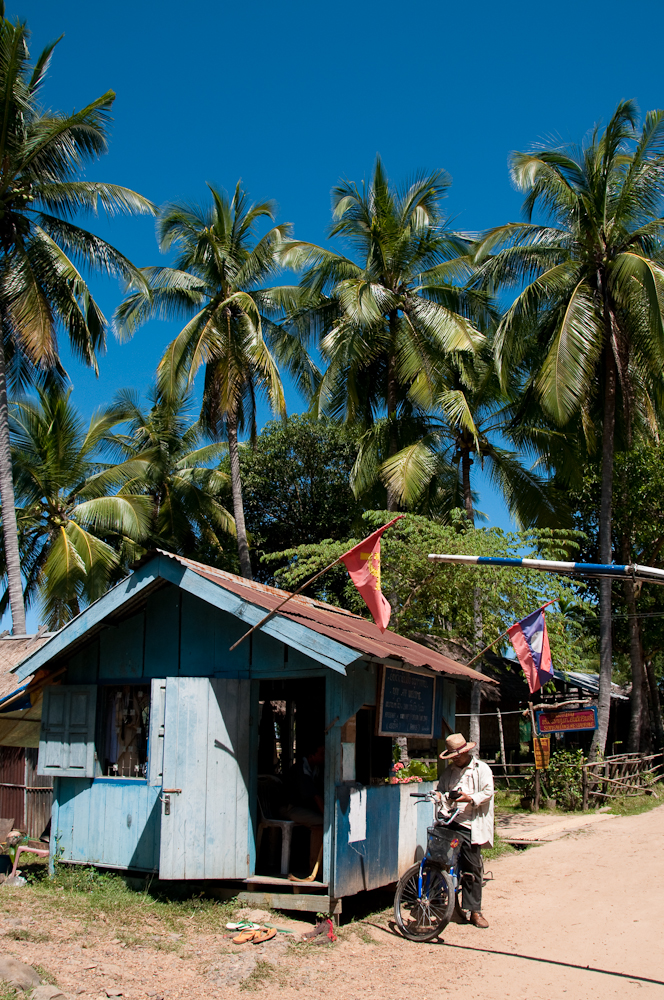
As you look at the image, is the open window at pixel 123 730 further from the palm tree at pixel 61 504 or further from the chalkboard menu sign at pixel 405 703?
the palm tree at pixel 61 504

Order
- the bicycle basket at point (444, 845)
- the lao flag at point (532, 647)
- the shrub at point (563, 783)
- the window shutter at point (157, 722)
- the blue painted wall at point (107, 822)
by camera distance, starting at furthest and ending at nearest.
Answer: the shrub at point (563, 783) < the lao flag at point (532, 647) < the blue painted wall at point (107, 822) < the window shutter at point (157, 722) < the bicycle basket at point (444, 845)

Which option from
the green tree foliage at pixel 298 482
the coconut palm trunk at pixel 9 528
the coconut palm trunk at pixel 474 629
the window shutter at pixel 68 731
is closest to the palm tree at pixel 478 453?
the coconut palm trunk at pixel 474 629

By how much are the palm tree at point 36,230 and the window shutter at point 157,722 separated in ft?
30.8

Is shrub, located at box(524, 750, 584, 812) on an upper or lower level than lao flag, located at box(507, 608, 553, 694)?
lower

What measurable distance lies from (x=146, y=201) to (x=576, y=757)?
49.8 ft

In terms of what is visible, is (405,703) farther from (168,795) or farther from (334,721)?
(168,795)

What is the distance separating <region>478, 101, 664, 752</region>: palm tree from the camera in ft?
61.0

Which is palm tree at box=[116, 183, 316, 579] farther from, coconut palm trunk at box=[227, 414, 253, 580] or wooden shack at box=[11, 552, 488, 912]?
wooden shack at box=[11, 552, 488, 912]

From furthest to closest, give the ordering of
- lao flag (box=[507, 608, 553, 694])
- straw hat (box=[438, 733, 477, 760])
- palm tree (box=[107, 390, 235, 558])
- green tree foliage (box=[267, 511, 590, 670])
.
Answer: palm tree (box=[107, 390, 235, 558]), green tree foliage (box=[267, 511, 590, 670]), lao flag (box=[507, 608, 553, 694]), straw hat (box=[438, 733, 477, 760])

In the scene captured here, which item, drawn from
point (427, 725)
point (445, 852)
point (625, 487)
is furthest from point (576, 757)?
point (445, 852)

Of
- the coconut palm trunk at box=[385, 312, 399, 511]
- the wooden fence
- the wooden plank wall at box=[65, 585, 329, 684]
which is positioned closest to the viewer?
the wooden plank wall at box=[65, 585, 329, 684]

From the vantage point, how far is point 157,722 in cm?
809

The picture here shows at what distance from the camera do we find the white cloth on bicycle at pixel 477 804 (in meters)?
7.74

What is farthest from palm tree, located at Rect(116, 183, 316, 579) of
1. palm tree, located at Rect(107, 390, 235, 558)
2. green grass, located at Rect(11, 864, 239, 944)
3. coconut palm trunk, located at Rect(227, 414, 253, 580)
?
green grass, located at Rect(11, 864, 239, 944)
